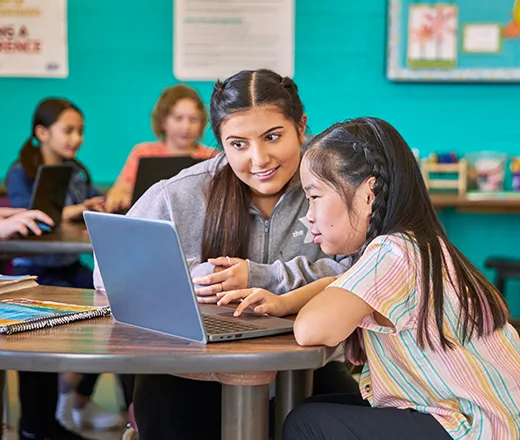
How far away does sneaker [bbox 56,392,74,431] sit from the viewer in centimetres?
307

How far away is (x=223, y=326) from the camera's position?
141cm

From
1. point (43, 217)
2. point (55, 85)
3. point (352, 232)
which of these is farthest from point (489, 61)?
point (352, 232)

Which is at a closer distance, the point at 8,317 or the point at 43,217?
the point at 8,317

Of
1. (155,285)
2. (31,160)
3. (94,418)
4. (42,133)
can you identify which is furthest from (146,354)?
(42,133)

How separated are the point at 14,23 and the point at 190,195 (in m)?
3.22

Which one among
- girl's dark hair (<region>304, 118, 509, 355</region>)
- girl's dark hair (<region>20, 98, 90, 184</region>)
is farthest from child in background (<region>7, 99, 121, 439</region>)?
girl's dark hair (<region>304, 118, 509, 355</region>)

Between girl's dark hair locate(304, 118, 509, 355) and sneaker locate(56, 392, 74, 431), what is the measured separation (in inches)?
69.2

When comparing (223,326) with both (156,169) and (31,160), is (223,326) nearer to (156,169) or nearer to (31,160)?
(156,169)

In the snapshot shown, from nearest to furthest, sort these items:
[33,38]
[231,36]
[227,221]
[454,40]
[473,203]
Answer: [227,221]
[473,203]
[454,40]
[231,36]
[33,38]

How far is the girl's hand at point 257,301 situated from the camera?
1495 millimetres

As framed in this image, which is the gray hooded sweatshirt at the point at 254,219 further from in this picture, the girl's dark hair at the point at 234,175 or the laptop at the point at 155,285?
the laptop at the point at 155,285

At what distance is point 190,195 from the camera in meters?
1.94

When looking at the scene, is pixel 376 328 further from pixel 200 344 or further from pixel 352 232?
pixel 200 344

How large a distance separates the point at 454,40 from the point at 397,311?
11.1 ft
